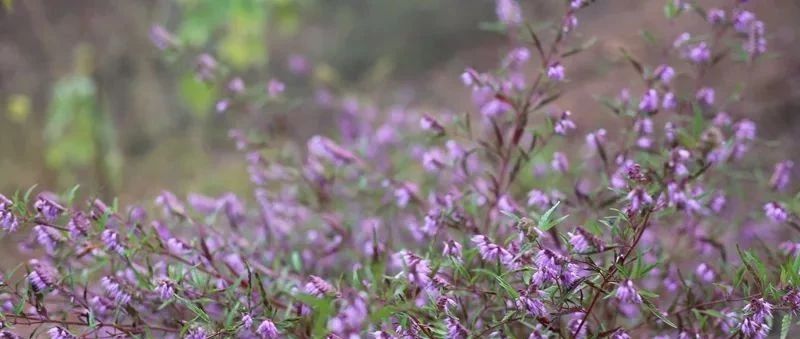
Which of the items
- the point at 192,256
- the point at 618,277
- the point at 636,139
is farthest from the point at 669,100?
the point at 192,256

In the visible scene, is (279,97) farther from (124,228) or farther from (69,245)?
(69,245)

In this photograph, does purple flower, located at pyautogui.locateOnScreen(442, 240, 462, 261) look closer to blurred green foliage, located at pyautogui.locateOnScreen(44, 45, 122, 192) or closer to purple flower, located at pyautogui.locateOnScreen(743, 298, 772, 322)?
purple flower, located at pyautogui.locateOnScreen(743, 298, 772, 322)

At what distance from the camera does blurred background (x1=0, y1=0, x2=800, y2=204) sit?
366 cm

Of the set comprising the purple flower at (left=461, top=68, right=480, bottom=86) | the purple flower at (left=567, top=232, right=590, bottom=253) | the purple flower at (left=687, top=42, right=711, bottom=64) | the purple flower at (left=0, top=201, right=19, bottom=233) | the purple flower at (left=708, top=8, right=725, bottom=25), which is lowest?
the purple flower at (left=567, top=232, right=590, bottom=253)

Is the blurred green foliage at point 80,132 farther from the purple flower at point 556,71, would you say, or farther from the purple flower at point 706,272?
the purple flower at point 706,272

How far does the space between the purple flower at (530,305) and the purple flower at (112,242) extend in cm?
83

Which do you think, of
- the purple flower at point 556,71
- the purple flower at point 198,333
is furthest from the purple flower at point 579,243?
the purple flower at point 198,333

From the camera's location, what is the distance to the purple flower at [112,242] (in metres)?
1.70

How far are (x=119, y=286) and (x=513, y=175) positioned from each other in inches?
35.8

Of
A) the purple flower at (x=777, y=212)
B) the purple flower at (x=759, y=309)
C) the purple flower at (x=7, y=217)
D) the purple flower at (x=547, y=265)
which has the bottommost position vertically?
the purple flower at (x=759, y=309)

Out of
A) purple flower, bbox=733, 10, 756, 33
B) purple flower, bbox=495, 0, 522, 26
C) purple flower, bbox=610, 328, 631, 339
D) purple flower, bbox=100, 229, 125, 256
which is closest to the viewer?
purple flower, bbox=610, 328, 631, 339

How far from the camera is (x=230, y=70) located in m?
3.70

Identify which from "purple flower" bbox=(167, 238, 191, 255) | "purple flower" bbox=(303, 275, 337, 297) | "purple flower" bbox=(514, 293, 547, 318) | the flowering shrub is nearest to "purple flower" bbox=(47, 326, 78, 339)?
the flowering shrub

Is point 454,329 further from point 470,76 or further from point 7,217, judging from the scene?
point 7,217
